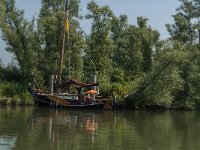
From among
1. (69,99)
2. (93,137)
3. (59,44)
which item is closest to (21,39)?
(59,44)

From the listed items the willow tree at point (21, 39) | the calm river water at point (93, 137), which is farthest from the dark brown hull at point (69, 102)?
the calm river water at point (93, 137)

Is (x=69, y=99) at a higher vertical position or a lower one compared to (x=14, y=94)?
lower

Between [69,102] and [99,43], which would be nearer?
[69,102]

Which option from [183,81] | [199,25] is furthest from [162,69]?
[199,25]

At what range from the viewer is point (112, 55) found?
189ft

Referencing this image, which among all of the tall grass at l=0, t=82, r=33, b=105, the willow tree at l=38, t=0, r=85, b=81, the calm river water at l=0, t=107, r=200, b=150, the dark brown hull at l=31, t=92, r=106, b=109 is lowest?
the calm river water at l=0, t=107, r=200, b=150

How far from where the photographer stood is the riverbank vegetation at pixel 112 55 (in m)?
47.0

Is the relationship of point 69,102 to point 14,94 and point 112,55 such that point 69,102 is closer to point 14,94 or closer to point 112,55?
point 14,94

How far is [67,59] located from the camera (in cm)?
5094

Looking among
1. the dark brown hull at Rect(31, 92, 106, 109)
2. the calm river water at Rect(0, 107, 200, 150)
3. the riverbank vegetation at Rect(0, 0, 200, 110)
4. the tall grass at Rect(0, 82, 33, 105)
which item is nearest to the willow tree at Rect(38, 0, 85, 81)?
the riverbank vegetation at Rect(0, 0, 200, 110)

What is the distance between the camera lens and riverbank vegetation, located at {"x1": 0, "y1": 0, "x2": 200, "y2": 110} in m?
47.0

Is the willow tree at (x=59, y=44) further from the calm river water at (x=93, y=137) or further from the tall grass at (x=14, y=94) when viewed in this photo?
the calm river water at (x=93, y=137)

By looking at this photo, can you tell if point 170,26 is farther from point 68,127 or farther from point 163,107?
point 68,127

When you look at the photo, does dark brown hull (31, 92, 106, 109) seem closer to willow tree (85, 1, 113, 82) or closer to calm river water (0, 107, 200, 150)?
willow tree (85, 1, 113, 82)
